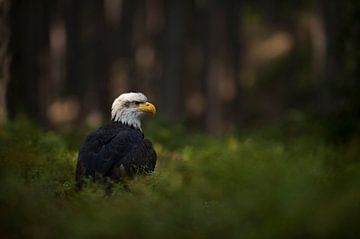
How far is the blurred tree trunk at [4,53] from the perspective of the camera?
1839 centimetres

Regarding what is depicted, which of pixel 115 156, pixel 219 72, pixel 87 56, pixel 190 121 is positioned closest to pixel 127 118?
pixel 115 156

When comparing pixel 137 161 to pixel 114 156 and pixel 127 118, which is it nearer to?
pixel 114 156

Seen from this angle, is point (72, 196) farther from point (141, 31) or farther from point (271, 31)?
point (141, 31)

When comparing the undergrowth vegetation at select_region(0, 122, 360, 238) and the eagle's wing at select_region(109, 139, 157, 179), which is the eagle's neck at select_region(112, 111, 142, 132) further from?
the undergrowth vegetation at select_region(0, 122, 360, 238)

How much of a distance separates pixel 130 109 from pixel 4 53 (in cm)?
696

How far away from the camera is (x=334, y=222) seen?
276 inches

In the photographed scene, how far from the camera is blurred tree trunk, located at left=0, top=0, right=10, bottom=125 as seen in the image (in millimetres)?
18391

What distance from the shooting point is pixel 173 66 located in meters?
35.0

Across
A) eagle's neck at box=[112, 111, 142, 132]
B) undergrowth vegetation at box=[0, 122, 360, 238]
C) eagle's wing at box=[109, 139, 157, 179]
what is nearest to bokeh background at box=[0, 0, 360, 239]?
undergrowth vegetation at box=[0, 122, 360, 238]

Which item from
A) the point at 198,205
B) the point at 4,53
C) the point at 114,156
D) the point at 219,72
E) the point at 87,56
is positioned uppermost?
the point at 87,56

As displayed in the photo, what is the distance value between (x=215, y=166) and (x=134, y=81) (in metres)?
33.3

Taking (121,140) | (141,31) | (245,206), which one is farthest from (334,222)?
(141,31)

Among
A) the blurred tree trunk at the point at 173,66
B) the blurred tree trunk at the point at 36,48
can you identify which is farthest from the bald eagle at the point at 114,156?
the blurred tree trunk at the point at 36,48

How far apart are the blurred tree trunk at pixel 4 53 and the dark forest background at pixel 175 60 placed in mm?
7449
